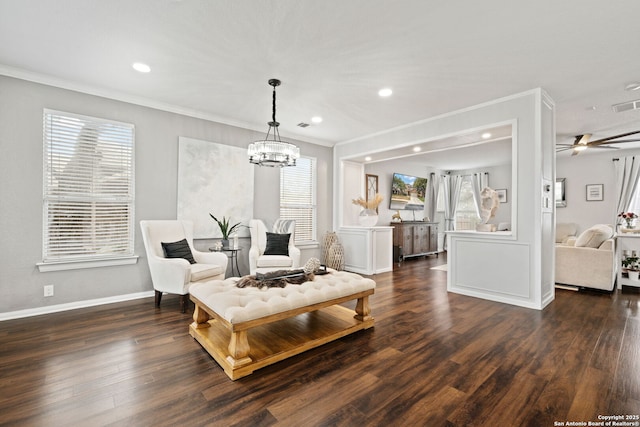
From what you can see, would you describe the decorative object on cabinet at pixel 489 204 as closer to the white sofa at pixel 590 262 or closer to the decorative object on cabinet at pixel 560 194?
the white sofa at pixel 590 262

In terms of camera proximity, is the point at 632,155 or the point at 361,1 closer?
the point at 361,1

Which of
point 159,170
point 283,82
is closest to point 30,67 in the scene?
point 159,170

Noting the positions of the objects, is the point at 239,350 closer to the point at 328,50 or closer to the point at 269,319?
the point at 269,319

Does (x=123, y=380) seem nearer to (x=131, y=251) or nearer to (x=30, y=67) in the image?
(x=131, y=251)

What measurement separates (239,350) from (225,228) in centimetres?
276

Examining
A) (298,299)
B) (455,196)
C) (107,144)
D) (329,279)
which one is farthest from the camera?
(455,196)

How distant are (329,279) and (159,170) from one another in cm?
297

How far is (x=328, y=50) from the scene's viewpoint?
2.74m

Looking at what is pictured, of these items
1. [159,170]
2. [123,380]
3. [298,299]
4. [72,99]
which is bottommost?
[123,380]

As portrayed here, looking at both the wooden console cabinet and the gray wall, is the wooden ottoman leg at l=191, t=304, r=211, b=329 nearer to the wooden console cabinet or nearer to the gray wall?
the gray wall

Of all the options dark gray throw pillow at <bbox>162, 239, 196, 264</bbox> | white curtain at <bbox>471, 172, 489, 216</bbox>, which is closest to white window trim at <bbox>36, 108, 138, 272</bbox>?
dark gray throw pillow at <bbox>162, 239, 196, 264</bbox>

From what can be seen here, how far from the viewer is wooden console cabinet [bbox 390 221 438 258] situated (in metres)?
7.33

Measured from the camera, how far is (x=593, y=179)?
6.98 metres

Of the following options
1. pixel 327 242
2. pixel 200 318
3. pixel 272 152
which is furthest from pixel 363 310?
pixel 327 242
